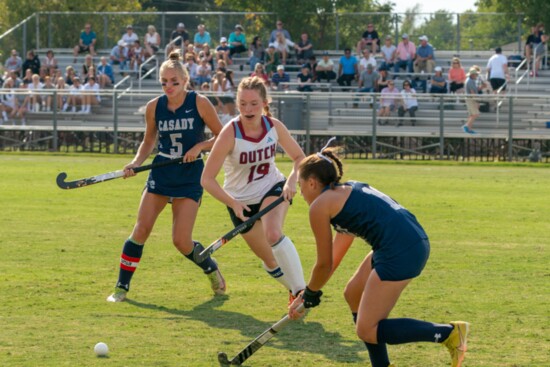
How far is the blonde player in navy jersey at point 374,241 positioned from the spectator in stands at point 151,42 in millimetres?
27413

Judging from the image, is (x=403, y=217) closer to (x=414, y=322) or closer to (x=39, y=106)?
(x=414, y=322)

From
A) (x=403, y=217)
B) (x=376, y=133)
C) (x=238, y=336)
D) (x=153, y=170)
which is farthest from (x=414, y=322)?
(x=376, y=133)

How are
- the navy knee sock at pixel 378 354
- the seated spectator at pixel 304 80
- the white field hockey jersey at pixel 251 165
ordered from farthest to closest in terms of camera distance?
the seated spectator at pixel 304 80
the white field hockey jersey at pixel 251 165
the navy knee sock at pixel 378 354

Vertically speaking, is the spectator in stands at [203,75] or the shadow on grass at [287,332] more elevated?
the spectator in stands at [203,75]

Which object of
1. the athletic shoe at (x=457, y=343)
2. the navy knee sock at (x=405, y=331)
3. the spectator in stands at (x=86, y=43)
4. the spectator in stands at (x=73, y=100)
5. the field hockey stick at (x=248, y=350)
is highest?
the spectator in stands at (x=86, y=43)

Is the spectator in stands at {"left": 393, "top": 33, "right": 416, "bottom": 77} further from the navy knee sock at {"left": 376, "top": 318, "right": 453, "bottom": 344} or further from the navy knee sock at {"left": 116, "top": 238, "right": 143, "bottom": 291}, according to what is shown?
the navy knee sock at {"left": 376, "top": 318, "right": 453, "bottom": 344}

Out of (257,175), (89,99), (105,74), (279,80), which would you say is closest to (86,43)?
(105,74)

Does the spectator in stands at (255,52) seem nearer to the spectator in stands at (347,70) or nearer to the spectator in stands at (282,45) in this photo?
the spectator in stands at (282,45)

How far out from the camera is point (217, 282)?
383 inches

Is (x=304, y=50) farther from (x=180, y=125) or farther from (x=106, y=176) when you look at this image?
(x=180, y=125)

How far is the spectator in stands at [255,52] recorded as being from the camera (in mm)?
31984

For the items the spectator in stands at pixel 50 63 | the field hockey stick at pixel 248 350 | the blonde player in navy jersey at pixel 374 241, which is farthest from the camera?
the spectator in stands at pixel 50 63

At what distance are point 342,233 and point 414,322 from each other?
0.75 metres

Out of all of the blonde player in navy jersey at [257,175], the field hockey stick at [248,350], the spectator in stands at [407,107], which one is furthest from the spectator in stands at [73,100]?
the field hockey stick at [248,350]
